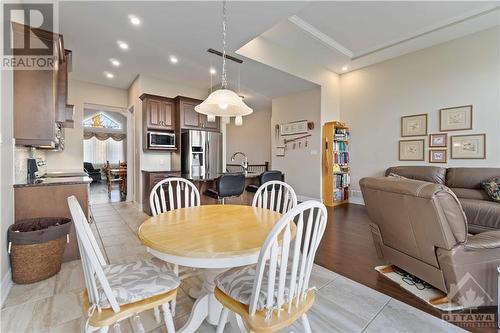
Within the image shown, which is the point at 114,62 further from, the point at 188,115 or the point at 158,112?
the point at 188,115

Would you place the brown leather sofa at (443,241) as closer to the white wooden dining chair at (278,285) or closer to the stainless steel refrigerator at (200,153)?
the white wooden dining chair at (278,285)

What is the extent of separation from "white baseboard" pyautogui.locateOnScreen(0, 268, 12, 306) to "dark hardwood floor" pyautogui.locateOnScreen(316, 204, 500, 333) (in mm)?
2775

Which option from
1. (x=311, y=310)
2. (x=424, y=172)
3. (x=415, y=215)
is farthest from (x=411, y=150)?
(x=311, y=310)

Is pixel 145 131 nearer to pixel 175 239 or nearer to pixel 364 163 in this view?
pixel 175 239

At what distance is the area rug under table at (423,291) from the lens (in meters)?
1.64

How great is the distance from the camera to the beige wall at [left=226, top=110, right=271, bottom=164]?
8000mm

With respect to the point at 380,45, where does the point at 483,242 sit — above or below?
below

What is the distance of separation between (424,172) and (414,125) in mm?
1092

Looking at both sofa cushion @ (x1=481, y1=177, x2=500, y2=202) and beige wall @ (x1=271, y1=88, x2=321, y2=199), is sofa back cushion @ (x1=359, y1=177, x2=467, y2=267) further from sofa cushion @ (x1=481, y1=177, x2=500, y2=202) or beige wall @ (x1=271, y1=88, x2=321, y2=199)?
beige wall @ (x1=271, y1=88, x2=321, y2=199)

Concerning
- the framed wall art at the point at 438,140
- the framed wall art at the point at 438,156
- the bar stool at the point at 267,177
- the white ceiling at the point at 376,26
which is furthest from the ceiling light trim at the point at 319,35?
the framed wall art at the point at 438,156

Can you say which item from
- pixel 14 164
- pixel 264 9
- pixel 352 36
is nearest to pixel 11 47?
pixel 14 164

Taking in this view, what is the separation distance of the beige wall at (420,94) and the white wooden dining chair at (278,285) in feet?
15.5

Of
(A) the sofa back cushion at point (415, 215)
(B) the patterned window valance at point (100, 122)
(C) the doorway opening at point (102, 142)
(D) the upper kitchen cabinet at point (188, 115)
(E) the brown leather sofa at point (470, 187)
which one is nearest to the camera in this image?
(A) the sofa back cushion at point (415, 215)

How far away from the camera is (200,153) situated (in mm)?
4953
